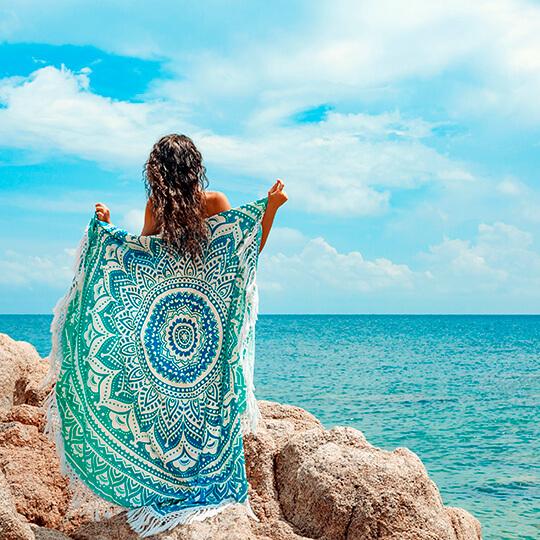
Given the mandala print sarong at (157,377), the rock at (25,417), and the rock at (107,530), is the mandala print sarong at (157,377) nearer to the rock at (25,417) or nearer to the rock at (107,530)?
the rock at (107,530)

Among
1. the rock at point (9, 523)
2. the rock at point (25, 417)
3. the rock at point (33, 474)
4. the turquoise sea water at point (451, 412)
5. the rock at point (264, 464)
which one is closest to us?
the rock at point (9, 523)

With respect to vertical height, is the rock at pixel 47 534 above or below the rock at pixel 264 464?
below

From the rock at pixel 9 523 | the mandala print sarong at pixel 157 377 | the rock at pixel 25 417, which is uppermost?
the mandala print sarong at pixel 157 377

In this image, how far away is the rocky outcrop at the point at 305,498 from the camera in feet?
11.2

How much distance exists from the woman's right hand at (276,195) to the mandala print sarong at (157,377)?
0.71 ft

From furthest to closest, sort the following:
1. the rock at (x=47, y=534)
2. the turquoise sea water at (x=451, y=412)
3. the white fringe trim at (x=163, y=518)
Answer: the turquoise sea water at (x=451, y=412) → the white fringe trim at (x=163, y=518) → the rock at (x=47, y=534)

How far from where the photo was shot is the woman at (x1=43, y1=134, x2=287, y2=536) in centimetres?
346

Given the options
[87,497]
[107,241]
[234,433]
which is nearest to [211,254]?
[107,241]

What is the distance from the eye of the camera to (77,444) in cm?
351

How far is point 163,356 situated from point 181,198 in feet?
3.33

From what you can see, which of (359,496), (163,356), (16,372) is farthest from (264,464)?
(16,372)

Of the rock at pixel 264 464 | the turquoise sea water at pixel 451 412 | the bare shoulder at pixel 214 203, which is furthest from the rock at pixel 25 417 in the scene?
the turquoise sea water at pixel 451 412

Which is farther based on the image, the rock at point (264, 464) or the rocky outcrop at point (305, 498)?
the rock at point (264, 464)

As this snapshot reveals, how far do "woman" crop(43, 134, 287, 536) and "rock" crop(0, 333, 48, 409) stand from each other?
2.08 meters
